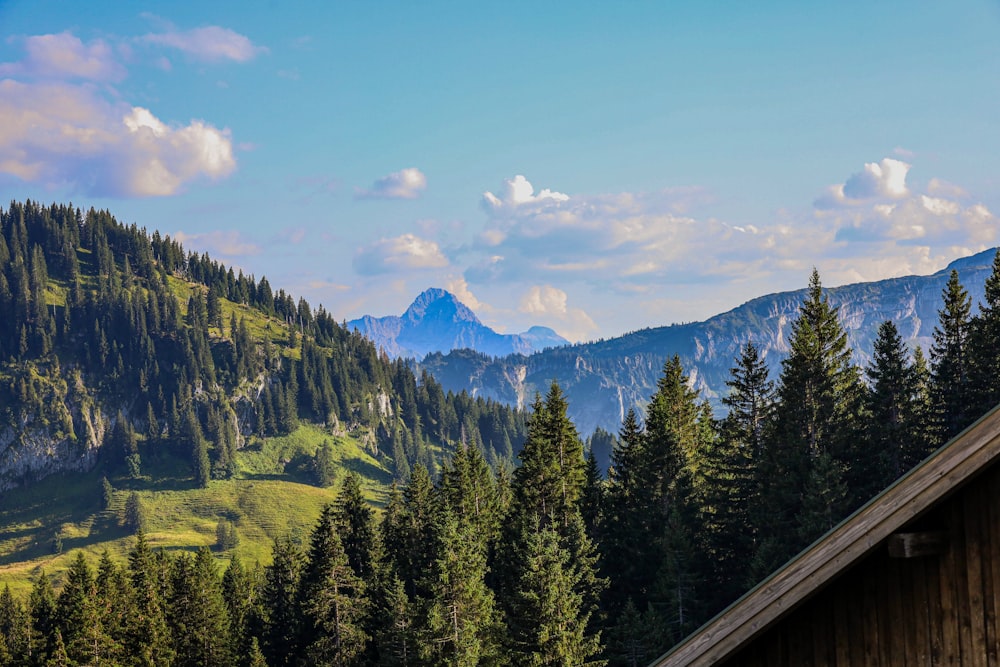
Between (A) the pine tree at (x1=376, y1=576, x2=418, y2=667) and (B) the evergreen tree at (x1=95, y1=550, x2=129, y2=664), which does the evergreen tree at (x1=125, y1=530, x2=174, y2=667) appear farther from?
(A) the pine tree at (x1=376, y1=576, x2=418, y2=667)

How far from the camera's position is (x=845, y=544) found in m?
6.84

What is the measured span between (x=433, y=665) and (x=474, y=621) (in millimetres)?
3975

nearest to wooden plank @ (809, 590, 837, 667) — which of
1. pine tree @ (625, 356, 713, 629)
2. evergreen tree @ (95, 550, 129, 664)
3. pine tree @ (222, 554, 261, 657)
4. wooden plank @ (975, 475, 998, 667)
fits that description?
wooden plank @ (975, 475, 998, 667)

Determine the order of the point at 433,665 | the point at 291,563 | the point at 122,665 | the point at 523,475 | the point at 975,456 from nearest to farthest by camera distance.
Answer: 1. the point at 975,456
2. the point at 433,665
3. the point at 523,475
4. the point at 122,665
5. the point at 291,563

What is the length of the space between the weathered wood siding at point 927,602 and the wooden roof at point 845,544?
0.50 m

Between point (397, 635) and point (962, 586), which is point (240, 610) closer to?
point (397, 635)

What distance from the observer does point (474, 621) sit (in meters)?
48.5

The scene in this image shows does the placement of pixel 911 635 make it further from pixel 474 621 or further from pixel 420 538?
pixel 420 538

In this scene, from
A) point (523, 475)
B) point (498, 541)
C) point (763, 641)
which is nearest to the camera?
point (763, 641)

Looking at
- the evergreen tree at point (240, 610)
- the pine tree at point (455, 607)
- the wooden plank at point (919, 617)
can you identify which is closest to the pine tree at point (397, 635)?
the pine tree at point (455, 607)

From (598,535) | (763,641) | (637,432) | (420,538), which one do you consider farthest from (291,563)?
(763,641)

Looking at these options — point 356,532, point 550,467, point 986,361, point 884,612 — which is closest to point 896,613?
point 884,612

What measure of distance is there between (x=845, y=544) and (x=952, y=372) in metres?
54.8

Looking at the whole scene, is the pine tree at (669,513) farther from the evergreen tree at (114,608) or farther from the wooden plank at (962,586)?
the wooden plank at (962,586)
